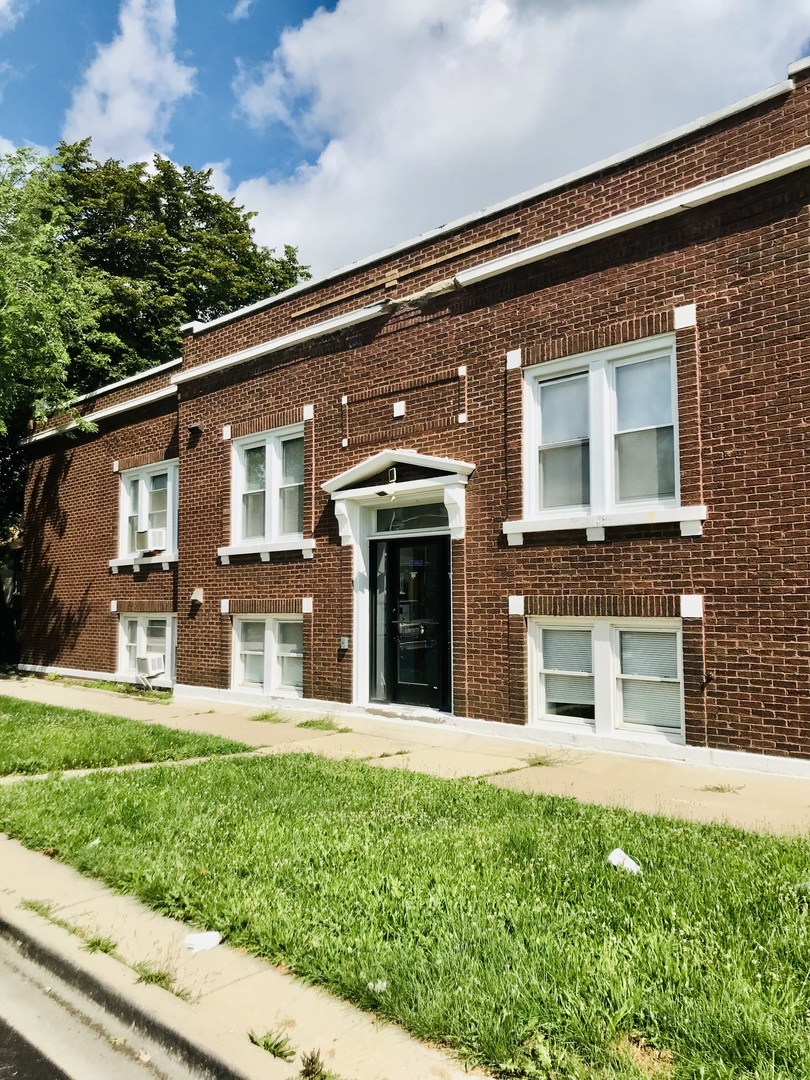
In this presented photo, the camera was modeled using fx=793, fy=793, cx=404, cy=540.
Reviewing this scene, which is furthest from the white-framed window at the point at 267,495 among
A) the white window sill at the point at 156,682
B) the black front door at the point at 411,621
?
the white window sill at the point at 156,682

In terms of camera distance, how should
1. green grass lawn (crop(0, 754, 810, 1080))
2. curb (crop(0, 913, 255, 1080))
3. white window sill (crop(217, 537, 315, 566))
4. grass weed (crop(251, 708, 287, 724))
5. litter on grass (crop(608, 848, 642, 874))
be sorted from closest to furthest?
green grass lawn (crop(0, 754, 810, 1080))
curb (crop(0, 913, 255, 1080))
litter on grass (crop(608, 848, 642, 874))
grass weed (crop(251, 708, 287, 724))
white window sill (crop(217, 537, 315, 566))

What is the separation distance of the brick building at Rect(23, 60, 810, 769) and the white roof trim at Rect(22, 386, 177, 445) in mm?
1568

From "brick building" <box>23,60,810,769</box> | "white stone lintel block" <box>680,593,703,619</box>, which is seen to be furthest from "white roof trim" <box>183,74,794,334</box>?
"white stone lintel block" <box>680,593,703,619</box>

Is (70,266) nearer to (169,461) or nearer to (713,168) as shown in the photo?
(169,461)

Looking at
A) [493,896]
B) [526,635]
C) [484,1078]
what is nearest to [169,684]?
[526,635]

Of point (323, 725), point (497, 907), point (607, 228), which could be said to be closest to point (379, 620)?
point (323, 725)

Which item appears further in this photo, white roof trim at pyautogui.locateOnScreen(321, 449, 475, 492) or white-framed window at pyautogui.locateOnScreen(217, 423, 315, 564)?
white-framed window at pyautogui.locateOnScreen(217, 423, 315, 564)

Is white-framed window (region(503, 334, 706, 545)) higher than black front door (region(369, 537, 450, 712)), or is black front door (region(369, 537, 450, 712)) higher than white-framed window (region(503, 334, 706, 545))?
white-framed window (region(503, 334, 706, 545))

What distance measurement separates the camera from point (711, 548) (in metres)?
7.73

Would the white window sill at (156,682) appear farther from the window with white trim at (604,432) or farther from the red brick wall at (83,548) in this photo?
the window with white trim at (604,432)

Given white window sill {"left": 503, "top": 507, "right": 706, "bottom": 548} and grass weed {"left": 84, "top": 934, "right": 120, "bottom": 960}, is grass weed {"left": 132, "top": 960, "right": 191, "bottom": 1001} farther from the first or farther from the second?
white window sill {"left": 503, "top": 507, "right": 706, "bottom": 548}

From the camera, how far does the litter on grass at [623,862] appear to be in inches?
175

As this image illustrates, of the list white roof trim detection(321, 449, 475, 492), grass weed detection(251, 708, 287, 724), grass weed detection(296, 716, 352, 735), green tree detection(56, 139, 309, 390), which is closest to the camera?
white roof trim detection(321, 449, 475, 492)

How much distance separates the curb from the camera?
9.77 feet
